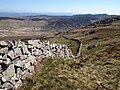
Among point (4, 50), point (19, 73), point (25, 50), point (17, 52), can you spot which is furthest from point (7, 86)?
point (25, 50)

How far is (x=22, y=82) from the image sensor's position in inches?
689

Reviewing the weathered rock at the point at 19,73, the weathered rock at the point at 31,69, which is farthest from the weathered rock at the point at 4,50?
the weathered rock at the point at 31,69

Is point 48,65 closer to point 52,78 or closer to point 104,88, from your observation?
point 52,78

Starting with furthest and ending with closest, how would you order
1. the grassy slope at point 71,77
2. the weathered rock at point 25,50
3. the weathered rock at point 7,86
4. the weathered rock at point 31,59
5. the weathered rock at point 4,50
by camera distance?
the weathered rock at point 31,59
the weathered rock at point 25,50
the grassy slope at point 71,77
the weathered rock at point 4,50
the weathered rock at point 7,86

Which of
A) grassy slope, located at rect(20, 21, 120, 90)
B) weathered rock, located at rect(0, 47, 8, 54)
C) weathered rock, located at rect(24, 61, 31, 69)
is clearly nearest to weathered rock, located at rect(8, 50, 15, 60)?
weathered rock, located at rect(0, 47, 8, 54)

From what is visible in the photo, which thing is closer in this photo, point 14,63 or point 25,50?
point 14,63

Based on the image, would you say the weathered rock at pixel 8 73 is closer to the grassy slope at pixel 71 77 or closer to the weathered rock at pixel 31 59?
the grassy slope at pixel 71 77

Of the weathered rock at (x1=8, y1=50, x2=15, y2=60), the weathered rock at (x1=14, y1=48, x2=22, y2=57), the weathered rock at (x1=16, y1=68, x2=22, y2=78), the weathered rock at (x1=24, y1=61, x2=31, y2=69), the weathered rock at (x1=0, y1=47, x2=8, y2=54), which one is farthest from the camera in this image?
the weathered rock at (x1=24, y1=61, x2=31, y2=69)

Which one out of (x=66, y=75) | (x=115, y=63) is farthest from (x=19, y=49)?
(x=115, y=63)

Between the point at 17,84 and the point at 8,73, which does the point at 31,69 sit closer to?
the point at 17,84

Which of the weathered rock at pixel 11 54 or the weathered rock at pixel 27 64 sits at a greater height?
the weathered rock at pixel 11 54

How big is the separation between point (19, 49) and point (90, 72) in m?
5.29

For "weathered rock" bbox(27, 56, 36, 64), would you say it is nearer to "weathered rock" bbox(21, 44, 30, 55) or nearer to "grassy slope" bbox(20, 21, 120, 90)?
"weathered rock" bbox(21, 44, 30, 55)

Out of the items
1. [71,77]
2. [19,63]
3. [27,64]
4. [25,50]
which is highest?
[25,50]
